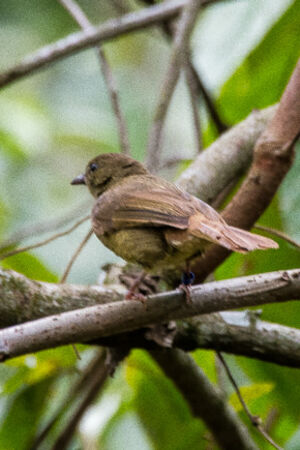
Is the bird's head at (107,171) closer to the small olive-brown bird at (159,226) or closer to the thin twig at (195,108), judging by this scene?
the small olive-brown bird at (159,226)

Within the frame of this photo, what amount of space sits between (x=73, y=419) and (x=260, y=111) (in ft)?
6.17

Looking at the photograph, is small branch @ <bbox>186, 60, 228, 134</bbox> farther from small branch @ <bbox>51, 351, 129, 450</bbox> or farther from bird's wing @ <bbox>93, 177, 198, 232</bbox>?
small branch @ <bbox>51, 351, 129, 450</bbox>

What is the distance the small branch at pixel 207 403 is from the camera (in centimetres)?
373

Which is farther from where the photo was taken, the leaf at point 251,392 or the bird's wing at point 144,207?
the leaf at point 251,392

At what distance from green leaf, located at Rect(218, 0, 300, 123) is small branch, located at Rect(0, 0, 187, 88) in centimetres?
61

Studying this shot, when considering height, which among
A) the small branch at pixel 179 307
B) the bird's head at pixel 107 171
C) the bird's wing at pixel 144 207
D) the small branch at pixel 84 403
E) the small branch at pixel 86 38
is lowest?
the small branch at pixel 84 403

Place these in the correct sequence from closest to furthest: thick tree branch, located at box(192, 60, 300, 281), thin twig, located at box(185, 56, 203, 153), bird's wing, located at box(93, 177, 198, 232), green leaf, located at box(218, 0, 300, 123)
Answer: bird's wing, located at box(93, 177, 198, 232) < thick tree branch, located at box(192, 60, 300, 281) < green leaf, located at box(218, 0, 300, 123) < thin twig, located at box(185, 56, 203, 153)

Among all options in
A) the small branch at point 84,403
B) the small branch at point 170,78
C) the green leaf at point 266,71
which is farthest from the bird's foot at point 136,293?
the green leaf at point 266,71

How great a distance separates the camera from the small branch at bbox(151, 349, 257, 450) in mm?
3730

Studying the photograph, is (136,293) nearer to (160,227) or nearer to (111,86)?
(160,227)

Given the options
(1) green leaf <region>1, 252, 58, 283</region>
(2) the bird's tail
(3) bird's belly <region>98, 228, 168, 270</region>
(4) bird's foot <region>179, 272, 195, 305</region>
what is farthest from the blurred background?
(2) the bird's tail

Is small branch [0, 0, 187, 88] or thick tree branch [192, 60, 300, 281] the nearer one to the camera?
thick tree branch [192, 60, 300, 281]

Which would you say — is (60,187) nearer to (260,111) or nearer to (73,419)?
(260,111)

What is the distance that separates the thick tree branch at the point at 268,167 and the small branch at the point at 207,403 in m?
0.48
